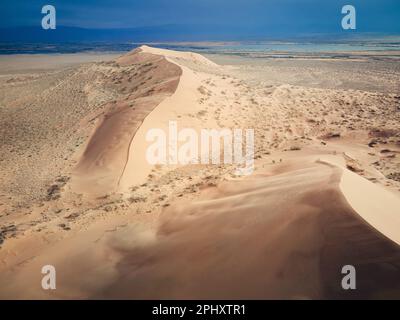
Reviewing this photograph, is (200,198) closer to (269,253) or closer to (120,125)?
(269,253)

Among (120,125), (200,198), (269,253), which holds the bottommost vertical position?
(269,253)

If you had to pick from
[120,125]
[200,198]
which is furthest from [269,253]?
[120,125]

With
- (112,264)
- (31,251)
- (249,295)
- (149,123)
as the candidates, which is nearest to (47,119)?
(149,123)

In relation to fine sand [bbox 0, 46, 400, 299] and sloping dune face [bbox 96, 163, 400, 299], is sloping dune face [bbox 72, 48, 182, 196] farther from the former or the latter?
sloping dune face [bbox 96, 163, 400, 299]

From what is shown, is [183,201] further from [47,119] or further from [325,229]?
[47,119]

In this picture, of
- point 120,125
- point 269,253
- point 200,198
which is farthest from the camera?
point 120,125

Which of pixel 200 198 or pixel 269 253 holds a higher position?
pixel 200 198
